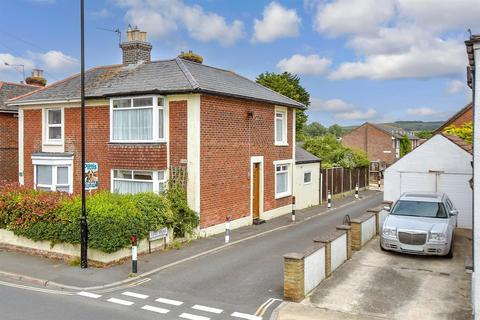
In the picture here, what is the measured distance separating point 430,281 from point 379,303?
230 centimetres

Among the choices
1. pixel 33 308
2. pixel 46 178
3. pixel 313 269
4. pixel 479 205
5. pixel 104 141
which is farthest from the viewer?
pixel 46 178

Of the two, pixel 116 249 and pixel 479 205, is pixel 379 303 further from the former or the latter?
pixel 116 249

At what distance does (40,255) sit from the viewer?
13.6 metres

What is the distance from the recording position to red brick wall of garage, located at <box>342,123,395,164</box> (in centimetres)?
5812

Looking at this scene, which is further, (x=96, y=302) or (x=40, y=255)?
(x=40, y=255)

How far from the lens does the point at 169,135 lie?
16.7 m

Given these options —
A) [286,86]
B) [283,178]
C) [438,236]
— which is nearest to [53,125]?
[283,178]

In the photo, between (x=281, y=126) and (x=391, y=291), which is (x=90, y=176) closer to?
(x=391, y=291)

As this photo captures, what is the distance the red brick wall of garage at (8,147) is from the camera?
76.4 feet

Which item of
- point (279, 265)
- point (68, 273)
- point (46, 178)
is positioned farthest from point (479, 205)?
point (46, 178)

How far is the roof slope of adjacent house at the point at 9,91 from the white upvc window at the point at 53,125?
4577 mm

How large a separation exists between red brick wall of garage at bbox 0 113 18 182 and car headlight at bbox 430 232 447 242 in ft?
68.8

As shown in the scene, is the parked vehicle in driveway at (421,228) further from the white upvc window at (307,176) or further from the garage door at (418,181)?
the white upvc window at (307,176)

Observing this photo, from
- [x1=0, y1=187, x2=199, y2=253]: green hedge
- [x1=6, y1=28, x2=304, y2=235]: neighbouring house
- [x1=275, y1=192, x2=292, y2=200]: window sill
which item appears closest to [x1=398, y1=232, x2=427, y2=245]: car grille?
[x1=6, y1=28, x2=304, y2=235]: neighbouring house
